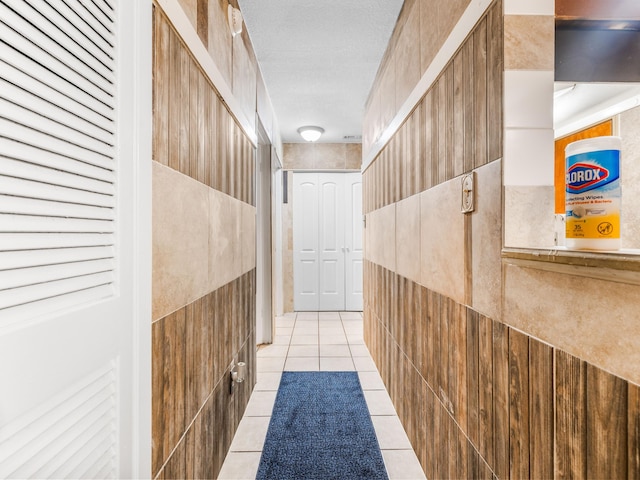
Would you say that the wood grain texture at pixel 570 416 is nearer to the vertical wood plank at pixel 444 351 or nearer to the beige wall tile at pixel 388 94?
the vertical wood plank at pixel 444 351

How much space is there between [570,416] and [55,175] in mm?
1155

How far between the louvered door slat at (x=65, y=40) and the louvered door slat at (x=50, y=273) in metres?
0.42

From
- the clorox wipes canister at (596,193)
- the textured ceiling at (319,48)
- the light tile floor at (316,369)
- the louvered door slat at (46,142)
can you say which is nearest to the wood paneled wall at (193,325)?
the light tile floor at (316,369)

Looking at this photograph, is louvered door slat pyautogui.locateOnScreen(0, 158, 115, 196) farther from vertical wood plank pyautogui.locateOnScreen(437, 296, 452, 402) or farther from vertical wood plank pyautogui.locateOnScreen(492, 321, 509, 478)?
vertical wood plank pyautogui.locateOnScreen(437, 296, 452, 402)

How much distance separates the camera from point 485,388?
1.09 m

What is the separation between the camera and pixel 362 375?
2.74 meters

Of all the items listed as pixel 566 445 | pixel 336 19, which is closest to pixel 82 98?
pixel 566 445

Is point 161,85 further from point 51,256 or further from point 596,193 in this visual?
point 596,193

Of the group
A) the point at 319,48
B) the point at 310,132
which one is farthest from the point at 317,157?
the point at 319,48

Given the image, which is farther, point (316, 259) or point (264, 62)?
point (316, 259)

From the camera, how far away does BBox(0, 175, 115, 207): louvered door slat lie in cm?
57

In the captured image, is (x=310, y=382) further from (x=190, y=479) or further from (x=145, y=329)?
(x=145, y=329)

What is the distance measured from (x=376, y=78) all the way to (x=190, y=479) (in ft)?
9.33

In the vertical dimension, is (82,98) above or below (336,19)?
below
